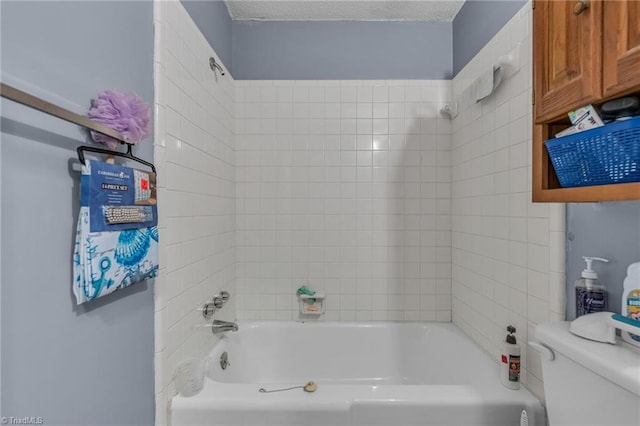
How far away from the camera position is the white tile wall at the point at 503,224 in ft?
3.93

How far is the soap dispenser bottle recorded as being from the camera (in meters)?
0.95

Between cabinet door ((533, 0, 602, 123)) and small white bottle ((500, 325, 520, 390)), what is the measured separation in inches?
35.6

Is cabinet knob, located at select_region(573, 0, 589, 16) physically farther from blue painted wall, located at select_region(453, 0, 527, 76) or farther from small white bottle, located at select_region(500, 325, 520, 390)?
small white bottle, located at select_region(500, 325, 520, 390)

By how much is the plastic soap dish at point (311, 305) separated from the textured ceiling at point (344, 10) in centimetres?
179

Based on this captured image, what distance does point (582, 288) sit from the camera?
988mm

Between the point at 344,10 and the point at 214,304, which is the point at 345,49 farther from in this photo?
the point at 214,304

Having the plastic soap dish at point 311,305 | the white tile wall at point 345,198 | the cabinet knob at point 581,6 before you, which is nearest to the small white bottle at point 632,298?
the cabinet knob at point 581,6

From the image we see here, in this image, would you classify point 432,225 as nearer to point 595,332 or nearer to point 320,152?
point 320,152

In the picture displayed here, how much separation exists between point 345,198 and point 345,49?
3.21 ft

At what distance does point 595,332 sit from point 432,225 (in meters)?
1.27

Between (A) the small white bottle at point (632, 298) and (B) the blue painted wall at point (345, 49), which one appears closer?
(A) the small white bottle at point (632, 298)

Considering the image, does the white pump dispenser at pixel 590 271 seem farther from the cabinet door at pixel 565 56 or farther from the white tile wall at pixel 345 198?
the white tile wall at pixel 345 198

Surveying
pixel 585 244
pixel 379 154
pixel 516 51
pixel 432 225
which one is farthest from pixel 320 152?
pixel 585 244

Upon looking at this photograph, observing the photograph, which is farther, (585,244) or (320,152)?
(320,152)
